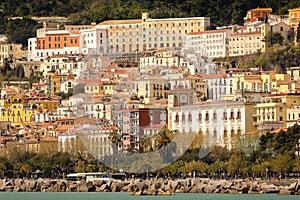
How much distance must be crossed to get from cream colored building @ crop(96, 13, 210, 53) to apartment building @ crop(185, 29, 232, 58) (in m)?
0.96

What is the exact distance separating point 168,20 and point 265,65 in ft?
29.0

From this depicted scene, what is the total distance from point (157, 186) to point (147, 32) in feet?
111

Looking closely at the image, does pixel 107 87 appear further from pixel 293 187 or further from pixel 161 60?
pixel 293 187

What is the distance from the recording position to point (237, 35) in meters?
83.1

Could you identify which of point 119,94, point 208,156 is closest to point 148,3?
point 119,94

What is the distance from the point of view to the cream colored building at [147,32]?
8406cm

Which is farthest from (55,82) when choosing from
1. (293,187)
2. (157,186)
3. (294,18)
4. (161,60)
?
(293,187)

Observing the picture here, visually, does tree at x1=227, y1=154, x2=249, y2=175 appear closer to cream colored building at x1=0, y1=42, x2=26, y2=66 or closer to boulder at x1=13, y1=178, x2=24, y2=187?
boulder at x1=13, y1=178, x2=24, y2=187

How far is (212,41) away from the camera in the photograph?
83.8 metres

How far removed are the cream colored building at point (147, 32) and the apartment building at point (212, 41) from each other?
958 millimetres

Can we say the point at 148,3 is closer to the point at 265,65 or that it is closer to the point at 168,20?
the point at 168,20

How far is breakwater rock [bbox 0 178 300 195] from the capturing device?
167 feet

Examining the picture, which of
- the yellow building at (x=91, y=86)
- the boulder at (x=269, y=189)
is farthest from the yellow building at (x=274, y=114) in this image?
the boulder at (x=269, y=189)

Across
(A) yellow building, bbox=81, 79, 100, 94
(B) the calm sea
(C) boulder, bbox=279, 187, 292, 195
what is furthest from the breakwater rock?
(A) yellow building, bbox=81, 79, 100, 94
